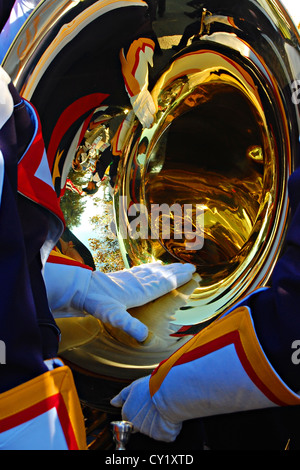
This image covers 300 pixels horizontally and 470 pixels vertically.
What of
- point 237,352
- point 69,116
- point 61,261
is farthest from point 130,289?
point 237,352

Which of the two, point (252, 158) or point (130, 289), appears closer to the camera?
point (130, 289)

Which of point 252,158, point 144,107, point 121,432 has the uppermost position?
point 144,107

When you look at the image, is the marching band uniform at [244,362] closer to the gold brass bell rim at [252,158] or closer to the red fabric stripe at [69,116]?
the gold brass bell rim at [252,158]

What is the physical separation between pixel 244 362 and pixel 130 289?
0.54m

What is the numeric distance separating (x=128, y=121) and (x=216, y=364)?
2.66 ft

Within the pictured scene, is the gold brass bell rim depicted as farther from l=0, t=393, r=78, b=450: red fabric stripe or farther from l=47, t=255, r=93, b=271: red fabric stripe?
l=0, t=393, r=78, b=450: red fabric stripe

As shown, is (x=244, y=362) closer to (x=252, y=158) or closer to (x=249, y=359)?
(x=249, y=359)

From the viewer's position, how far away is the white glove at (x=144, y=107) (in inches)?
46.7

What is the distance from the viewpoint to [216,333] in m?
0.59

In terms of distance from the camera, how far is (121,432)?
62 centimetres

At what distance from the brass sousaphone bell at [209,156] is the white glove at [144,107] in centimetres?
2

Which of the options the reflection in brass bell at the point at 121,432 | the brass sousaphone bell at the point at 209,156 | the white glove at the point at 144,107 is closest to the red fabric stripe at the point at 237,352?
the reflection in brass bell at the point at 121,432

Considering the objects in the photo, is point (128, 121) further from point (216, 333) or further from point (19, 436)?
point (19, 436)
